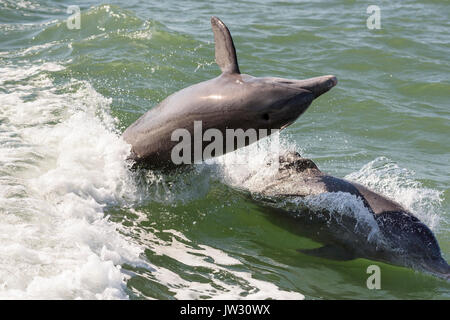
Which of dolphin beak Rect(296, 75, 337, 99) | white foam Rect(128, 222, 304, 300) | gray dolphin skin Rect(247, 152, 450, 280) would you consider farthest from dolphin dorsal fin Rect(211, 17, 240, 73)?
white foam Rect(128, 222, 304, 300)

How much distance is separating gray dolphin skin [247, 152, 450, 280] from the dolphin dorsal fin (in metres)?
1.91

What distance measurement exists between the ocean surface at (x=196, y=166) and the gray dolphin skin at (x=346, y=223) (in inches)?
6.8

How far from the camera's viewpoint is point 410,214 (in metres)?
8.69

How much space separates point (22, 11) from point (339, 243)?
13257 mm

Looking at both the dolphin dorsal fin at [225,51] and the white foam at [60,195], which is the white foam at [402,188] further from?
the white foam at [60,195]

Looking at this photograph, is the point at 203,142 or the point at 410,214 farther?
the point at 410,214

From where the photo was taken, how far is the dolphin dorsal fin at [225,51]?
7973 mm

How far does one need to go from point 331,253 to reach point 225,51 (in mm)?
2821

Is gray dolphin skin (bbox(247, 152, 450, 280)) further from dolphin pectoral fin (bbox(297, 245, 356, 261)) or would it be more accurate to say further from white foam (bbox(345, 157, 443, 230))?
white foam (bbox(345, 157, 443, 230))

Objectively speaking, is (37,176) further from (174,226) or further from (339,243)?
(339,243)

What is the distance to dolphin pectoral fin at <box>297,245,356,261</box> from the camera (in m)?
8.29

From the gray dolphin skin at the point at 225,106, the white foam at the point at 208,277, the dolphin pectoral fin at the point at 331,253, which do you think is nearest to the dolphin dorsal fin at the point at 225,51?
the gray dolphin skin at the point at 225,106

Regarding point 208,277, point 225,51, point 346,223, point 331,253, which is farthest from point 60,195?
point 346,223
